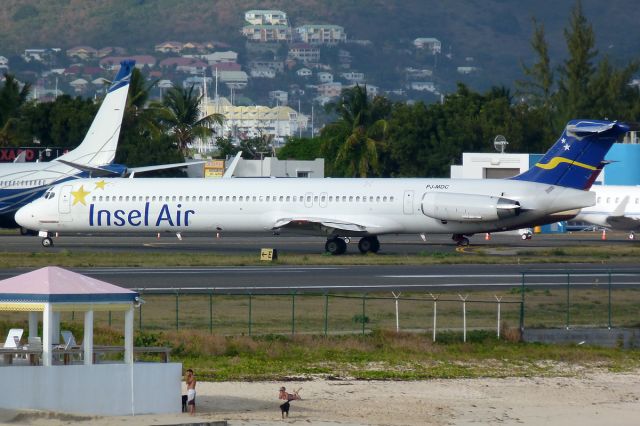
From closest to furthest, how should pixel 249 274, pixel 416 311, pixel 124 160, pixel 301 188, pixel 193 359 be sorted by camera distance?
pixel 193 359
pixel 416 311
pixel 249 274
pixel 301 188
pixel 124 160

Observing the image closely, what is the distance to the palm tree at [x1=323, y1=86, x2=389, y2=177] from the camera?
345 ft

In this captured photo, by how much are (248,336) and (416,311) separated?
602cm

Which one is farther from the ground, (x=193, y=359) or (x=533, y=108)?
(x=533, y=108)

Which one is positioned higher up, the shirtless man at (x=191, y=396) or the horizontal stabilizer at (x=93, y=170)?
the horizontal stabilizer at (x=93, y=170)

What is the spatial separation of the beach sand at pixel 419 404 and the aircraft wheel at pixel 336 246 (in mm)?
26032

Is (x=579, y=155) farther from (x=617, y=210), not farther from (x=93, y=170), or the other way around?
(x=93, y=170)

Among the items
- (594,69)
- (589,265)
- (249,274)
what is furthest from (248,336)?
(594,69)

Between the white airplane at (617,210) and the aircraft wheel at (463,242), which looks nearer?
the aircraft wheel at (463,242)

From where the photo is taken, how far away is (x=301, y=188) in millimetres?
55750

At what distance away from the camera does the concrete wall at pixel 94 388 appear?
22.6 m

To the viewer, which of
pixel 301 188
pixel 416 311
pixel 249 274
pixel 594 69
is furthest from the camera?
pixel 594 69

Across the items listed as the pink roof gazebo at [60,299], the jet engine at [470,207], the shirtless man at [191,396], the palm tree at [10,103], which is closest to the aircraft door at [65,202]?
the jet engine at [470,207]

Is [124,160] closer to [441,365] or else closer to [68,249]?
[68,249]

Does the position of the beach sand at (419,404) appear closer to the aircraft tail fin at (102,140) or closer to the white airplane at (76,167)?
the white airplane at (76,167)
